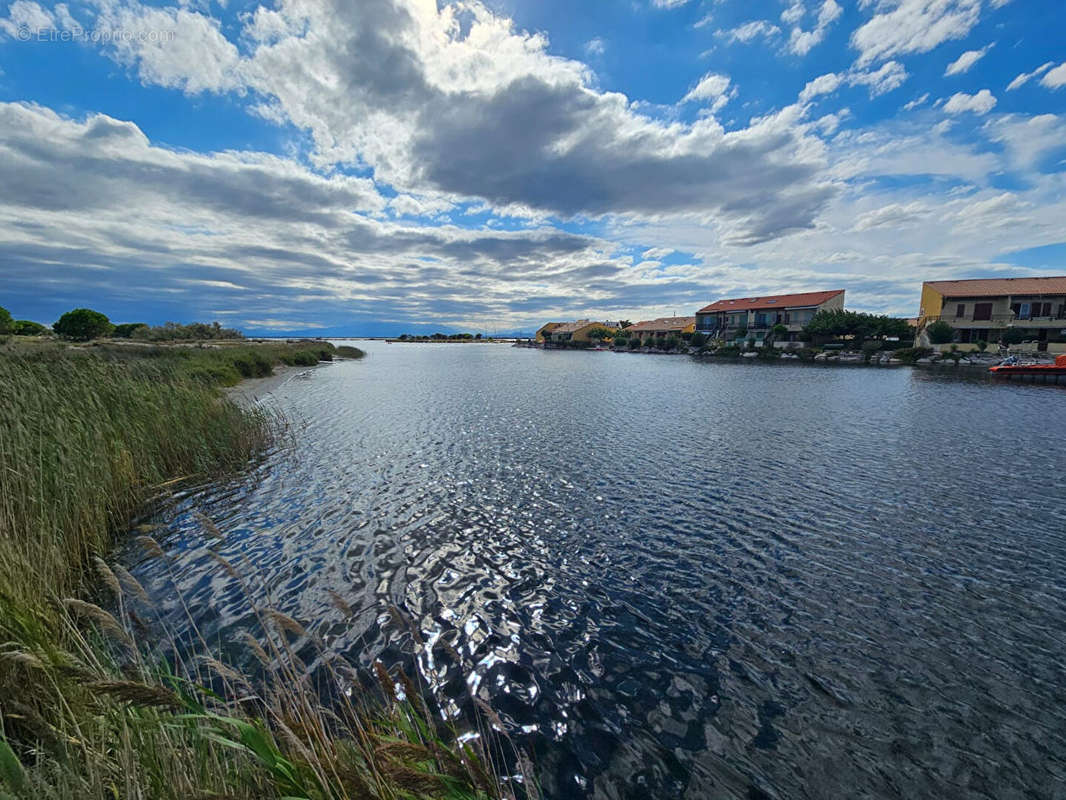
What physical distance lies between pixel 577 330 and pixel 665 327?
3292 cm

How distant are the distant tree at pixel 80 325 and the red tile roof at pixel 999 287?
411 feet

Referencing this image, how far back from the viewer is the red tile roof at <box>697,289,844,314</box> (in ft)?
299

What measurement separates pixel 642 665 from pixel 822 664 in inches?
98.2

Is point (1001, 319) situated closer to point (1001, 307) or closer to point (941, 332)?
point (1001, 307)

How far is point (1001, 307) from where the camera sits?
65.4 metres

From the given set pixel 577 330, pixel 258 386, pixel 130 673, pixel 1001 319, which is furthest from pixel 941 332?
pixel 577 330

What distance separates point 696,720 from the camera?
5.57 m

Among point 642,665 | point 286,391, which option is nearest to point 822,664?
point 642,665

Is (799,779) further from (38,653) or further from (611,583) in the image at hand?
(38,653)

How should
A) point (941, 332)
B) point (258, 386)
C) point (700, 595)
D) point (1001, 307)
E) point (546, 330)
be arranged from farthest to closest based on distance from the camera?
point (546, 330) < point (941, 332) < point (1001, 307) < point (258, 386) < point (700, 595)

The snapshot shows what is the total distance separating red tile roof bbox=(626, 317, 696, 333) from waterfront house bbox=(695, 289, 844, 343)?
1499 cm

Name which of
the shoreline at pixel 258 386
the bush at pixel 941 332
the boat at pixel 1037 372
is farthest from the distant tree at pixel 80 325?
the bush at pixel 941 332

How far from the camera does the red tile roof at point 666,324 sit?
127000mm

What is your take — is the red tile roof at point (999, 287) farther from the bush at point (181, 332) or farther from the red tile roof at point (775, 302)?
the bush at point (181, 332)
